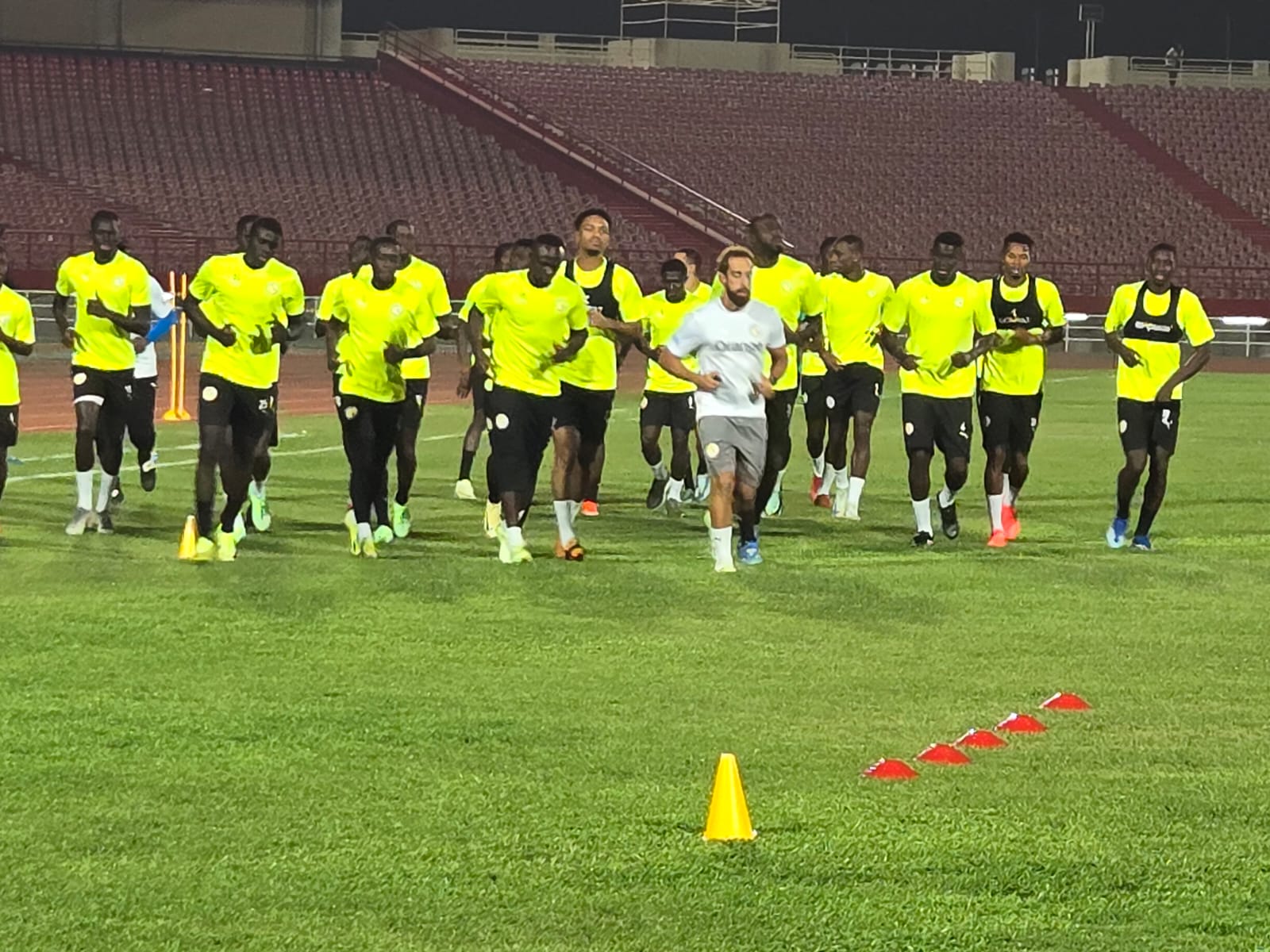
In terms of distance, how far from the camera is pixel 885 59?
6241 cm

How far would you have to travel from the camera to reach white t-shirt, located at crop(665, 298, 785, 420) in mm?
13539

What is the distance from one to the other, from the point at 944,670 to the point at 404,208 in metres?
40.5

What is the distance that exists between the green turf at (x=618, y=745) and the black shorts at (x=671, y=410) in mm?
2277

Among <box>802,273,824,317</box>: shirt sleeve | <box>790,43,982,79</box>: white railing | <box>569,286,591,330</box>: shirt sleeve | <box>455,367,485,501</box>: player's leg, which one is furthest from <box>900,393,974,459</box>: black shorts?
<box>790,43,982,79</box>: white railing

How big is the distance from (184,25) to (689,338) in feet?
145

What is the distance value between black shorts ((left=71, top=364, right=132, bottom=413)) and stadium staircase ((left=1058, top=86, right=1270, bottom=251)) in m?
43.5

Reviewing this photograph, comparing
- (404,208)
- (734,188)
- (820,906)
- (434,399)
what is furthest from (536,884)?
(734,188)

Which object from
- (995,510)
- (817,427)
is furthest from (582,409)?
(817,427)

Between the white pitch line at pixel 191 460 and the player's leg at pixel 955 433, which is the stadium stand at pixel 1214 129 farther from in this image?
the player's leg at pixel 955 433

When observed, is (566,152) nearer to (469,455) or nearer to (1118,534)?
(469,455)

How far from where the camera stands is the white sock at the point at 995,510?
52.3 feet

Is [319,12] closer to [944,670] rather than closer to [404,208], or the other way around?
[404,208]

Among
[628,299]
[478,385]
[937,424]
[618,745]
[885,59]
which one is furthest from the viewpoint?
[885,59]

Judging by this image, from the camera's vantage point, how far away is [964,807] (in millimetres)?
7539
